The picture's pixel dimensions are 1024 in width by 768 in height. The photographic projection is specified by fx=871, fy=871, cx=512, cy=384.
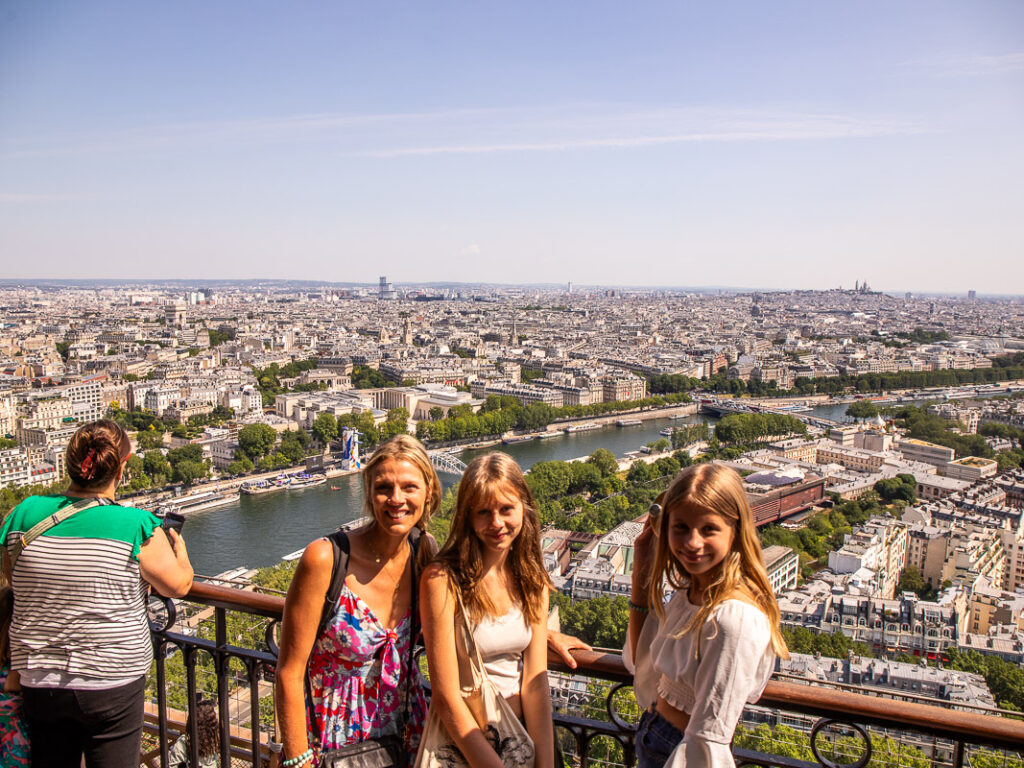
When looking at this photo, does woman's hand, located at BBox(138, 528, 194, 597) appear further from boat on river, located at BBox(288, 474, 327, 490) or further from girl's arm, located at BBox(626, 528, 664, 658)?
boat on river, located at BBox(288, 474, 327, 490)

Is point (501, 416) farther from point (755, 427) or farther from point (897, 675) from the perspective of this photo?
point (897, 675)

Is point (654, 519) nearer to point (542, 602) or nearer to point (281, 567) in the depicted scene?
point (542, 602)

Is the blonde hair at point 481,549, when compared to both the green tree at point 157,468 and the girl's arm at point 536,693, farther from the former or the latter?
the green tree at point 157,468

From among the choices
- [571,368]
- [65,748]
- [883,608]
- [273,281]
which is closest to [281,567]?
[883,608]

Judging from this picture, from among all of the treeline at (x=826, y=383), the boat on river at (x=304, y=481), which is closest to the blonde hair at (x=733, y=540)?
the boat on river at (x=304, y=481)

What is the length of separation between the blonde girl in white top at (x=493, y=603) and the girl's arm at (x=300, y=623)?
10cm

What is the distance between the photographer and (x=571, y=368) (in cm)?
2366

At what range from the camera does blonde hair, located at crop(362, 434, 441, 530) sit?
857 mm

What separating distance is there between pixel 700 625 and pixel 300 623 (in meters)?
0.36

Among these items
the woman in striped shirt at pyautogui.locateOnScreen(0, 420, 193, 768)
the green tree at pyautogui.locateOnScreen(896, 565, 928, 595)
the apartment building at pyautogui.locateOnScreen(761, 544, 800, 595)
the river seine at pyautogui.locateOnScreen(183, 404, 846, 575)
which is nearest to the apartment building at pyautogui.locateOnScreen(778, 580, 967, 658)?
the apartment building at pyautogui.locateOnScreen(761, 544, 800, 595)

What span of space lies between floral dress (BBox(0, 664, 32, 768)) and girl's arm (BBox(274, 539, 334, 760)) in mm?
329

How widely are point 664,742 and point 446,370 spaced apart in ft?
71.5

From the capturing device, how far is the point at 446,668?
0.80 metres

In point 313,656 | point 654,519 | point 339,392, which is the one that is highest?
point 654,519
